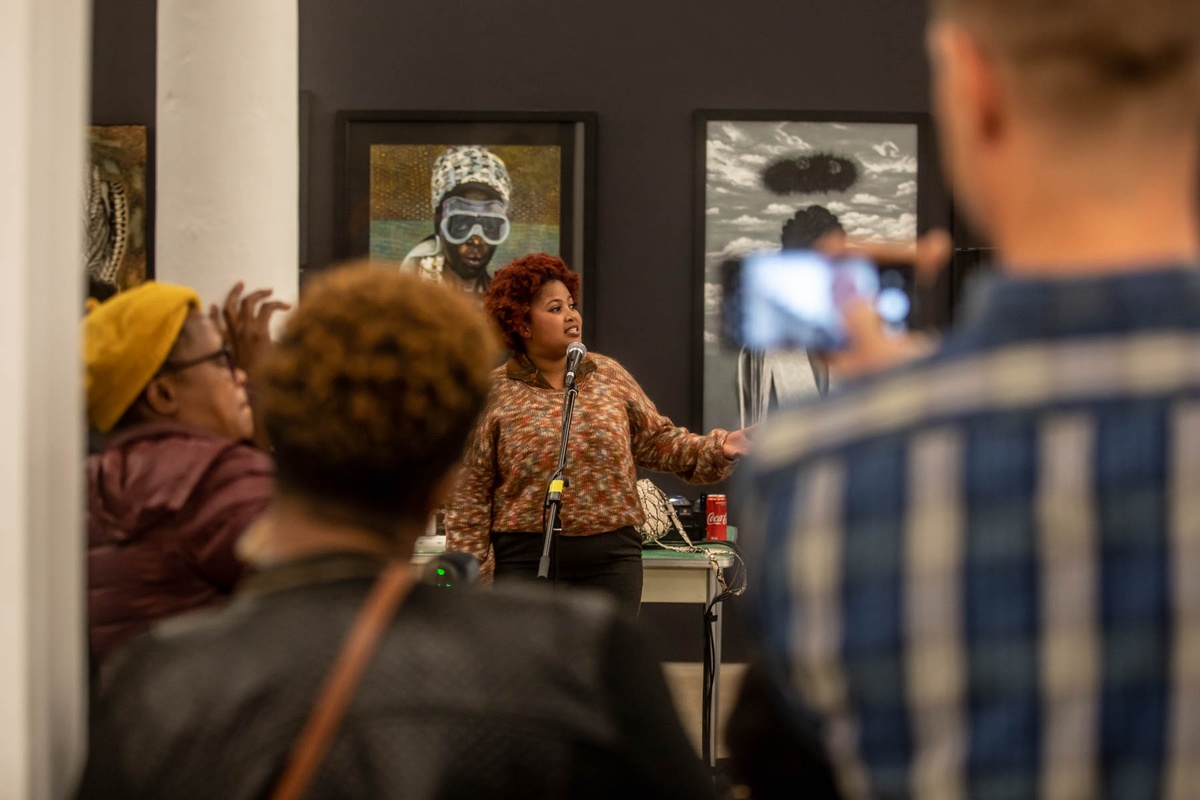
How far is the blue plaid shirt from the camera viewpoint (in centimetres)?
73

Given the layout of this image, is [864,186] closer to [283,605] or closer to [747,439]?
[747,439]

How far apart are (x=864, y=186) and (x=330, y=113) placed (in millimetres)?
2308

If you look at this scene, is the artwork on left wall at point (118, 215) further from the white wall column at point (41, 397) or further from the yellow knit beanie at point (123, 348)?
A: the white wall column at point (41, 397)

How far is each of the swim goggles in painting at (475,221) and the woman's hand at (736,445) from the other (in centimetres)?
191

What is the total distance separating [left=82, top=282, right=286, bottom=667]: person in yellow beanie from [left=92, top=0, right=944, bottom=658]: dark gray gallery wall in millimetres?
3803

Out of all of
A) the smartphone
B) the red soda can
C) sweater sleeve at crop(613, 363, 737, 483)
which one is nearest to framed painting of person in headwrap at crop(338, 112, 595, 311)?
the smartphone

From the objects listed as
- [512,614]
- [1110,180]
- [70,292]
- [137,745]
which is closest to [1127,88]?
[1110,180]

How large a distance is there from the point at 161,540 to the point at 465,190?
402 cm

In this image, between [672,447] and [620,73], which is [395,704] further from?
[620,73]

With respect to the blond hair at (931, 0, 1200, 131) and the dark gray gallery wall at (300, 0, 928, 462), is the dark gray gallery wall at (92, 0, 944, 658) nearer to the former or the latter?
the dark gray gallery wall at (300, 0, 928, 462)

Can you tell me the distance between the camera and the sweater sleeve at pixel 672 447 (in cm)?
392

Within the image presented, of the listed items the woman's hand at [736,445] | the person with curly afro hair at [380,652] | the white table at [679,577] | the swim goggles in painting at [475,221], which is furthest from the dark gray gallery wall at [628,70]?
the person with curly afro hair at [380,652]

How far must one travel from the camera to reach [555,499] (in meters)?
3.53

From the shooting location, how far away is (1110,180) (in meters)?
0.76
